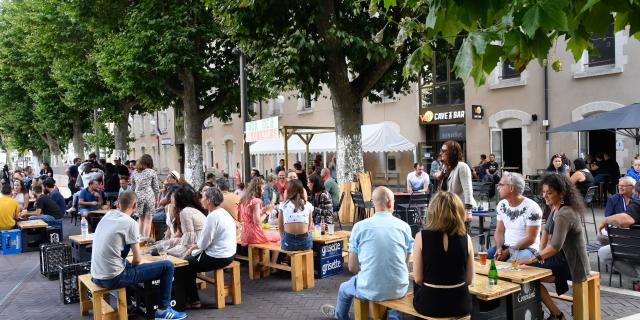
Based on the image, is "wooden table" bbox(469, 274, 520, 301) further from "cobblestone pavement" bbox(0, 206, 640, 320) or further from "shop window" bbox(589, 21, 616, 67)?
"shop window" bbox(589, 21, 616, 67)

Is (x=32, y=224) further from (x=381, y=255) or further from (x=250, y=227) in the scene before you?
(x=381, y=255)

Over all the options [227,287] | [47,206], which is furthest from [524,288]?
[47,206]

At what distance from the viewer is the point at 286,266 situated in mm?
7492

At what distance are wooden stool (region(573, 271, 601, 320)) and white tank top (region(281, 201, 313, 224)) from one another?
3.45 meters

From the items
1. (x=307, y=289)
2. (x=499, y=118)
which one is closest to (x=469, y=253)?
(x=307, y=289)

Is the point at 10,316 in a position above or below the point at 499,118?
below

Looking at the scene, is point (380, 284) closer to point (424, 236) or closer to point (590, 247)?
point (424, 236)

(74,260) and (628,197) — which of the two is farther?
(74,260)

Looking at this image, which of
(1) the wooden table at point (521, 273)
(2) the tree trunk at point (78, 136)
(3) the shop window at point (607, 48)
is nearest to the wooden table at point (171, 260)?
(1) the wooden table at point (521, 273)

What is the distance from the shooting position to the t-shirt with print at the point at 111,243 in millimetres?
5429

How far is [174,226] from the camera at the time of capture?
23.5 ft

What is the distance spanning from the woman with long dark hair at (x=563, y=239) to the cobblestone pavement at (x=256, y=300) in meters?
0.93

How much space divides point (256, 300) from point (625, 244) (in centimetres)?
441

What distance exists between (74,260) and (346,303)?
17.6ft
